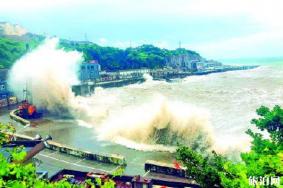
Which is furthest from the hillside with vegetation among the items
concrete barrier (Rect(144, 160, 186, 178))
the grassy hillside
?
concrete barrier (Rect(144, 160, 186, 178))

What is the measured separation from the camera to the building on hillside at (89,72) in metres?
89.9

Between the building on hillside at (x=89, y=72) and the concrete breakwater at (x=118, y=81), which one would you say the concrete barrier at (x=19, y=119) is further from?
the building on hillside at (x=89, y=72)

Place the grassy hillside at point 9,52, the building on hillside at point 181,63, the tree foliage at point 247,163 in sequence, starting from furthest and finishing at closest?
the building on hillside at point 181,63 < the grassy hillside at point 9,52 < the tree foliage at point 247,163

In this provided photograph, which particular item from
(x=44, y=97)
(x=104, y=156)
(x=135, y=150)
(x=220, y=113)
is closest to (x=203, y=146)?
(x=135, y=150)

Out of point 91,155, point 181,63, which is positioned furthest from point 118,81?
point 181,63

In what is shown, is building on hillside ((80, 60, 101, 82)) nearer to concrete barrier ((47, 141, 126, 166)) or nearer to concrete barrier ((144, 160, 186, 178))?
concrete barrier ((47, 141, 126, 166))

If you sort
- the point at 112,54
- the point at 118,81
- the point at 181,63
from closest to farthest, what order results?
the point at 118,81 < the point at 112,54 < the point at 181,63

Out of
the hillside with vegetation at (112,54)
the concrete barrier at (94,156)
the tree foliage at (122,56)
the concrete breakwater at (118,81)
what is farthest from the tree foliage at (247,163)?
the tree foliage at (122,56)

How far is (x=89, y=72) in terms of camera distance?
92688mm

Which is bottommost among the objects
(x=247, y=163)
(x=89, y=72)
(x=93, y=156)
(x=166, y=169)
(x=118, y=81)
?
(x=93, y=156)

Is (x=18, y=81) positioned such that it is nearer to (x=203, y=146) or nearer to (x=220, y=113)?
(x=220, y=113)

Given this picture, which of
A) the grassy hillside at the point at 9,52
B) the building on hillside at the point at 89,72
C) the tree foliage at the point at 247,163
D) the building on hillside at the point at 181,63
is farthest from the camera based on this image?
the building on hillside at the point at 181,63

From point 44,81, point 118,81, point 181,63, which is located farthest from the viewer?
point 181,63

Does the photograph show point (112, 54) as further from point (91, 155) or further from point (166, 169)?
point (166, 169)
